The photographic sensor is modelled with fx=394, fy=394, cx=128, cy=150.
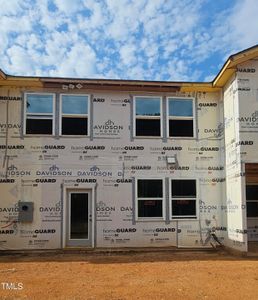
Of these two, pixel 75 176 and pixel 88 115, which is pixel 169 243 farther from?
pixel 88 115

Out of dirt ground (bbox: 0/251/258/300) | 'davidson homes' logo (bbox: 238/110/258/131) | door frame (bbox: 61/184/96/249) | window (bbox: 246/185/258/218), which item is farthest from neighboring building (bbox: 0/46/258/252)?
window (bbox: 246/185/258/218)

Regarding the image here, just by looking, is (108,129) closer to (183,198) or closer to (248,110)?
(183,198)

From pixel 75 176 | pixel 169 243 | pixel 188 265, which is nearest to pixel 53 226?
pixel 75 176

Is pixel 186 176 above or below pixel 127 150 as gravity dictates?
below

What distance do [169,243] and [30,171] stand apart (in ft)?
16.5

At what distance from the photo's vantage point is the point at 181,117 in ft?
44.0

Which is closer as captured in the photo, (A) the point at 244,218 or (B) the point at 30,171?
(A) the point at 244,218

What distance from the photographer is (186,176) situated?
13.1 metres

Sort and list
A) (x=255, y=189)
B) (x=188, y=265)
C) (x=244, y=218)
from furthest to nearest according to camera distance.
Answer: (x=255, y=189) < (x=244, y=218) < (x=188, y=265)

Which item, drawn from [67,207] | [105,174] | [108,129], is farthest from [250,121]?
[67,207]

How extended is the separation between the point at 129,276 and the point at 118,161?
190 inches

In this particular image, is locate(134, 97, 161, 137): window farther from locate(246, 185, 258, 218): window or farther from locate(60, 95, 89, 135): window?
locate(246, 185, 258, 218): window

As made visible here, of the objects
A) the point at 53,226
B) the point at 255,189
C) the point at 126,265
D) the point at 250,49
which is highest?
the point at 250,49

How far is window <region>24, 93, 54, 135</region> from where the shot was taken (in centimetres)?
1284
